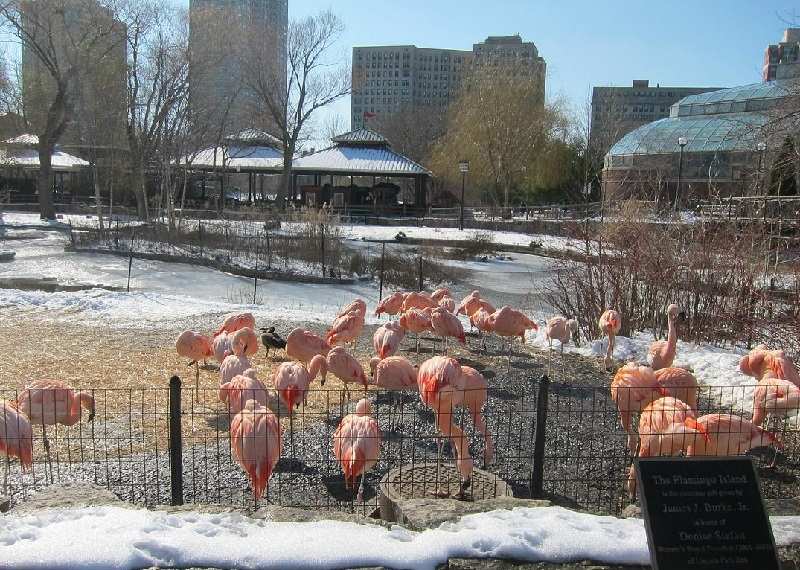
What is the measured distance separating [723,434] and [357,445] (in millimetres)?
2376

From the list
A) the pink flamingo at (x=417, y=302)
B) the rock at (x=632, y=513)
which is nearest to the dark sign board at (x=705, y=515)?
the rock at (x=632, y=513)

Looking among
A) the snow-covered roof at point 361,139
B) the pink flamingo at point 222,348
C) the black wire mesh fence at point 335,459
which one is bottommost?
the black wire mesh fence at point 335,459

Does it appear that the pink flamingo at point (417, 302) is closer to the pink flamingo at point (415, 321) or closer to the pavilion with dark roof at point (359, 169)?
the pink flamingo at point (415, 321)

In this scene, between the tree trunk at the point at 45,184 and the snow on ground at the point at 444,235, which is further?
the tree trunk at the point at 45,184

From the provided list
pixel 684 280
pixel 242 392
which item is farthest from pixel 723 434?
pixel 684 280

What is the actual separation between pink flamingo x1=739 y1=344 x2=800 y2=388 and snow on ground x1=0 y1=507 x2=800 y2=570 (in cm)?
290

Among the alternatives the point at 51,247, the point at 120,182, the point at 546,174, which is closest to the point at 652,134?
the point at 546,174

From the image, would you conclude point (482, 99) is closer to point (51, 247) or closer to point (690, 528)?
point (51, 247)

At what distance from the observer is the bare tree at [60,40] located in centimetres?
2770

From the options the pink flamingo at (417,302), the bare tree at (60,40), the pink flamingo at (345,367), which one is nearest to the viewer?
the pink flamingo at (345,367)

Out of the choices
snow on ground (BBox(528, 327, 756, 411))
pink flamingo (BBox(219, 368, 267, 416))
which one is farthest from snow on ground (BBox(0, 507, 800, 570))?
snow on ground (BBox(528, 327, 756, 411))

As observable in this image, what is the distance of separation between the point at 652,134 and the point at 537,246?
19.8 meters

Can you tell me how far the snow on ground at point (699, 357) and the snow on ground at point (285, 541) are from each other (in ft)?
15.8

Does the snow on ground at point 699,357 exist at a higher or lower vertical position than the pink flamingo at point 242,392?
lower
